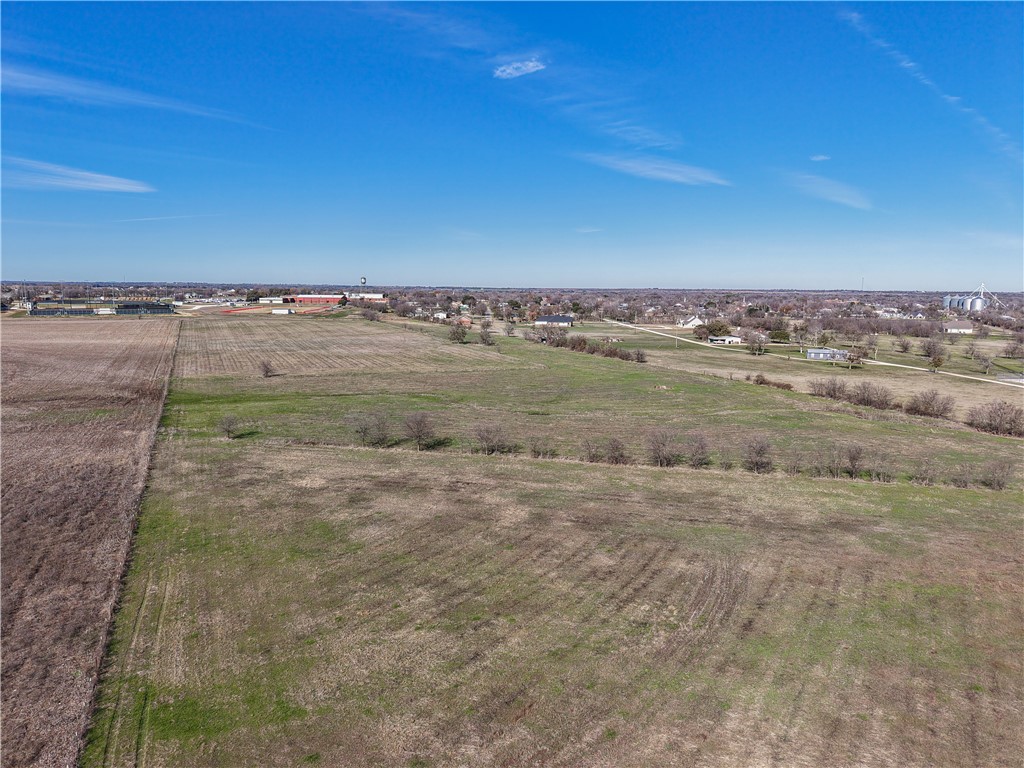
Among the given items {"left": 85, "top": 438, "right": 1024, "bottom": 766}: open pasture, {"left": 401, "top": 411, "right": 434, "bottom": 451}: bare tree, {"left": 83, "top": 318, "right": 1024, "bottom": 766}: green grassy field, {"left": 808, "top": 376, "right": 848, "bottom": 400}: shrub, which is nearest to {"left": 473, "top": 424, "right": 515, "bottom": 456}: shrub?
{"left": 83, "top": 318, "right": 1024, "bottom": 766}: green grassy field

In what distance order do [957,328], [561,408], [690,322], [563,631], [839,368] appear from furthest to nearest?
[690,322]
[957,328]
[839,368]
[561,408]
[563,631]

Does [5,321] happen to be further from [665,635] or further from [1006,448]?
[1006,448]

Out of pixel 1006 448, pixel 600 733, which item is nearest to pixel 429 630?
pixel 600 733

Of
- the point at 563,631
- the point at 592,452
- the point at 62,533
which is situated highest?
the point at 592,452

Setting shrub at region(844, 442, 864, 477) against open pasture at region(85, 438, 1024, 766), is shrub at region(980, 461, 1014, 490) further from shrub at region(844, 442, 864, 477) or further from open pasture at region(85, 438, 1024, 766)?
shrub at region(844, 442, 864, 477)

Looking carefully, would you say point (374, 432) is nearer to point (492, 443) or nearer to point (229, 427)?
point (492, 443)

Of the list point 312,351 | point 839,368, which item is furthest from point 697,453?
point 312,351

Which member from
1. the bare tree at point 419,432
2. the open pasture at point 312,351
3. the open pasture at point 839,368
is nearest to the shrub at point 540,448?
the bare tree at point 419,432
